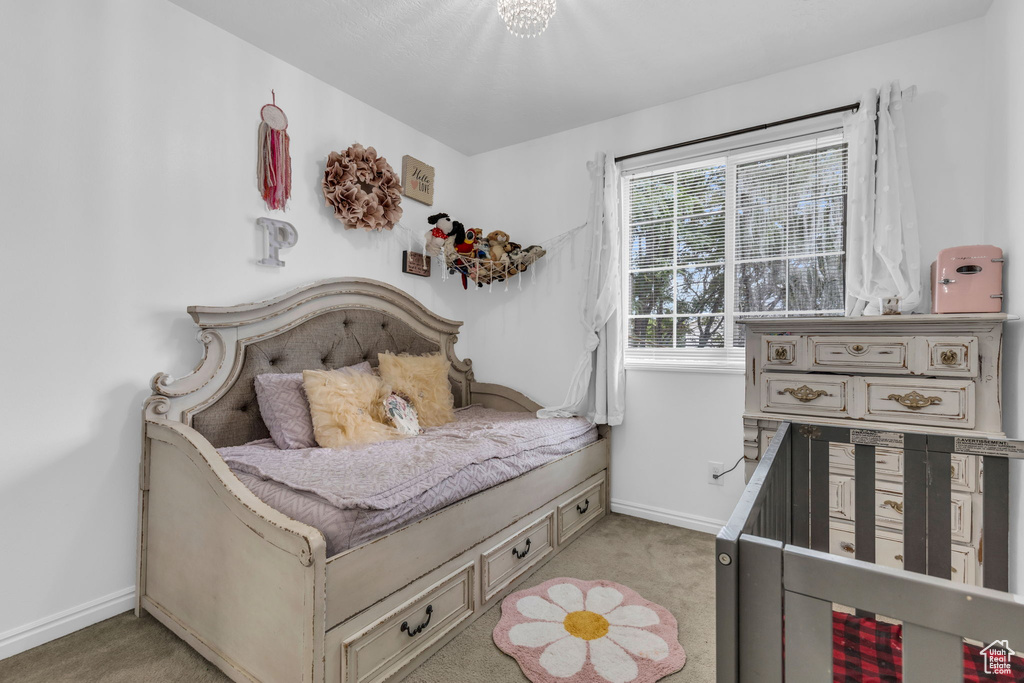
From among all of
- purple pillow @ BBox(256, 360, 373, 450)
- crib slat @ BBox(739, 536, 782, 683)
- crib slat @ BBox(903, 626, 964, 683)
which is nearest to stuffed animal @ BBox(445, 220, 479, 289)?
purple pillow @ BBox(256, 360, 373, 450)

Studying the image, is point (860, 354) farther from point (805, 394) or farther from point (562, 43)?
point (562, 43)

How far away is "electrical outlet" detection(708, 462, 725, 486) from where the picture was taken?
252 centimetres

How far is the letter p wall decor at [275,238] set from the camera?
2.21 metres

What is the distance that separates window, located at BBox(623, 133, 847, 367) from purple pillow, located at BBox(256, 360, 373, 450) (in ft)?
5.76

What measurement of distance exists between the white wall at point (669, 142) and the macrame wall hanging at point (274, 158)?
143 cm

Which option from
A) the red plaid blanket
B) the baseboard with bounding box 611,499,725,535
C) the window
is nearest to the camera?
the red plaid blanket

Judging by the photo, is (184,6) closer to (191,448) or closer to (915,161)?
(191,448)

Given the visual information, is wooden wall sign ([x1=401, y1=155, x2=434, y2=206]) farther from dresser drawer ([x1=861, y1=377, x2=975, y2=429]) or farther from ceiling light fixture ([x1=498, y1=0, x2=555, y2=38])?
dresser drawer ([x1=861, y1=377, x2=975, y2=429])

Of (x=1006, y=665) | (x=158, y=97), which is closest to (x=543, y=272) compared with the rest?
(x=158, y=97)

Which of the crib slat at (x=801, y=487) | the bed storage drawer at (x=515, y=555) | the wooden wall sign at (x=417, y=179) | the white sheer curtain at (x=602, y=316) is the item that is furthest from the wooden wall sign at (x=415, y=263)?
the crib slat at (x=801, y=487)

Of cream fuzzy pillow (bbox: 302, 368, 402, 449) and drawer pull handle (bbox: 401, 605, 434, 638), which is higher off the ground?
cream fuzzy pillow (bbox: 302, 368, 402, 449)

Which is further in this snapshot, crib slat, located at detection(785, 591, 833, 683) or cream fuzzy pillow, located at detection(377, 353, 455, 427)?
cream fuzzy pillow, located at detection(377, 353, 455, 427)

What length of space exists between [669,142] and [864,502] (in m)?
Answer: 2.06
